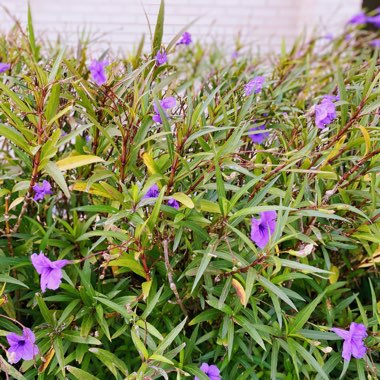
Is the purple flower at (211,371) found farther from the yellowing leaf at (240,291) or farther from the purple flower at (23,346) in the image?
the purple flower at (23,346)

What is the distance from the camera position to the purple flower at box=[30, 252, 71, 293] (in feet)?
3.06

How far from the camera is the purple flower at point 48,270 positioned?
93 centimetres

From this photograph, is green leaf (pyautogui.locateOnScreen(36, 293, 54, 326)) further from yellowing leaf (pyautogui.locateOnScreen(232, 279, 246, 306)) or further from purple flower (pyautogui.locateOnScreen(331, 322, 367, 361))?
purple flower (pyautogui.locateOnScreen(331, 322, 367, 361))

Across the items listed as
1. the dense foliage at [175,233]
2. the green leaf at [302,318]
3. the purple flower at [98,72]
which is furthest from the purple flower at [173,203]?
the purple flower at [98,72]

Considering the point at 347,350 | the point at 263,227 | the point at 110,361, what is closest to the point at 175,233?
the point at 263,227

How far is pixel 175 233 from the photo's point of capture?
1014 millimetres

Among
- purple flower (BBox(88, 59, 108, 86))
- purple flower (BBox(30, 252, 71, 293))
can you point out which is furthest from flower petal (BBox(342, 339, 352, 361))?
purple flower (BBox(88, 59, 108, 86))

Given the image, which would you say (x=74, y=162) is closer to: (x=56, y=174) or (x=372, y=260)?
(x=56, y=174)

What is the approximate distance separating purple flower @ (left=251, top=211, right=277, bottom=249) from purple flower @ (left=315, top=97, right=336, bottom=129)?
0.88 ft

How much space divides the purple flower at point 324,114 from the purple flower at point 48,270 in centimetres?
59

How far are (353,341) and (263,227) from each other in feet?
1.01

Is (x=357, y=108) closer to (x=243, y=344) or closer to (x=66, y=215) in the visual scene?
(x=243, y=344)

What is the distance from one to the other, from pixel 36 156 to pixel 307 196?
54 centimetres

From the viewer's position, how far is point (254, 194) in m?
1.04
